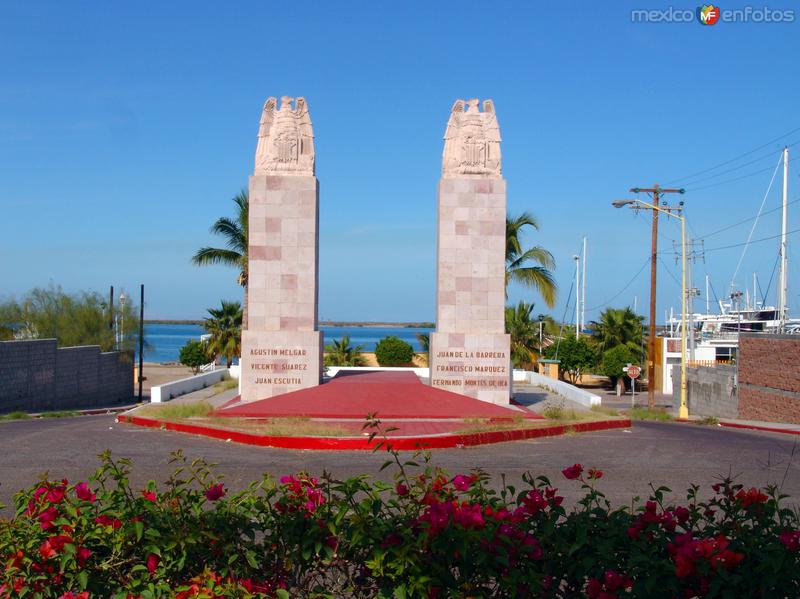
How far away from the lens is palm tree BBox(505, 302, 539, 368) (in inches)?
1686

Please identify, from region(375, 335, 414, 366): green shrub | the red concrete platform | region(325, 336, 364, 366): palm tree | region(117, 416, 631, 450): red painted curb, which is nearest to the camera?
region(117, 416, 631, 450): red painted curb

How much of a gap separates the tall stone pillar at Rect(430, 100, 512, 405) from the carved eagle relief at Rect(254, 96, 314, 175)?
12.1 ft

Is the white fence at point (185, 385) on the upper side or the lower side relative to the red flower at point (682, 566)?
lower

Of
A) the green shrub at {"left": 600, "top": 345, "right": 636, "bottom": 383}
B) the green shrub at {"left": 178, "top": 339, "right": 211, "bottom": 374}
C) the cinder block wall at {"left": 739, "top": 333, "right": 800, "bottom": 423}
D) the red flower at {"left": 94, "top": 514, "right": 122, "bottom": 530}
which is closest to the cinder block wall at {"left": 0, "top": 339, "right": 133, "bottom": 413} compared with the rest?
the green shrub at {"left": 178, "top": 339, "right": 211, "bottom": 374}

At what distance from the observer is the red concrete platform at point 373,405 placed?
1798 cm

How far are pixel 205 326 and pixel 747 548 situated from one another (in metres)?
44.9

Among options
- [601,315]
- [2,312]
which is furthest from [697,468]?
[601,315]

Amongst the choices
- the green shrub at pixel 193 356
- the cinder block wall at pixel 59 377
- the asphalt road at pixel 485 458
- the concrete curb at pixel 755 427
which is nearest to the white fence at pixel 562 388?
the concrete curb at pixel 755 427

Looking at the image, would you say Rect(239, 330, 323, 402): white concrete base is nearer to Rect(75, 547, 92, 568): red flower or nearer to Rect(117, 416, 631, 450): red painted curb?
Rect(117, 416, 631, 450): red painted curb

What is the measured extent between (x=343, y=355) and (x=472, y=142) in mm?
27141

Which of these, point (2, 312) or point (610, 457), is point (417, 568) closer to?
point (610, 457)

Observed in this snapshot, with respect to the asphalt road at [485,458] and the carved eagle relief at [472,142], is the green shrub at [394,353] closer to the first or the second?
the carved eagle relief at [472,142]

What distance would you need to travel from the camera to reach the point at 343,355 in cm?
4641

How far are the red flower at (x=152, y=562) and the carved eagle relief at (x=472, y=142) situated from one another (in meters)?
17.2
